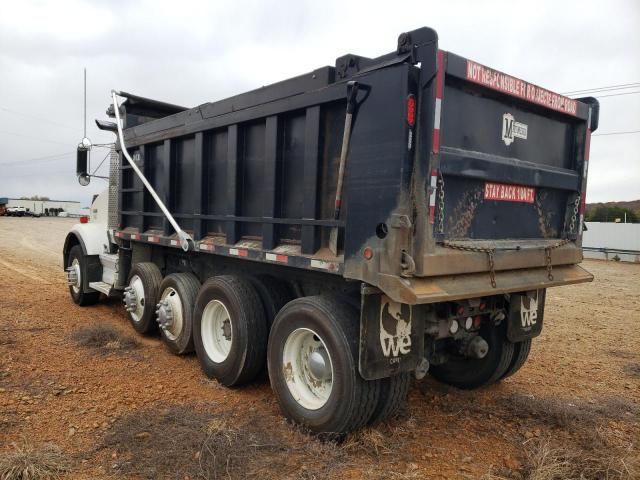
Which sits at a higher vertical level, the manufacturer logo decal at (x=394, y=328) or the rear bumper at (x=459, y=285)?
the rear bumper at (x=459, y=285)

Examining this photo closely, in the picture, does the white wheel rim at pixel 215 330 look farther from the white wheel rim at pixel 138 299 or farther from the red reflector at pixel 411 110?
the red reflector at pixel 411 110

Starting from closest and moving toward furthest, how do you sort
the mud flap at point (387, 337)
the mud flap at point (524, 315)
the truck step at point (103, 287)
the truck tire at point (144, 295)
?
the mud flap at point (387, 337) → the mud flap at point (524, 315) → the truck tire at point (144, 295) → the truck step at point (103, 287)

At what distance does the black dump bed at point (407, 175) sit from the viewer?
311 cm

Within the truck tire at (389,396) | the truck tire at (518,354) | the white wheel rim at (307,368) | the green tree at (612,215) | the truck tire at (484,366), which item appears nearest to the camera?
the truck tire at (389,396)

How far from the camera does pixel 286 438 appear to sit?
11.9ft

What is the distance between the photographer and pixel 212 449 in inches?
131

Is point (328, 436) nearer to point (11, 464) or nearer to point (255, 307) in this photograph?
point (255, 307)

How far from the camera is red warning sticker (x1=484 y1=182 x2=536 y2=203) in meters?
3.69

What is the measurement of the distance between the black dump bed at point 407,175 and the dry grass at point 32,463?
2046mm

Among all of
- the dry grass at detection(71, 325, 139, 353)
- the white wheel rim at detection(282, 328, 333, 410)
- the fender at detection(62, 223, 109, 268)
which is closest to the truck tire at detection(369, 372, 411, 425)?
the white wheel rim at detection(282, 328, 333, 410)

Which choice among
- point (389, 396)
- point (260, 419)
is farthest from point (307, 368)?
point (389, 396)

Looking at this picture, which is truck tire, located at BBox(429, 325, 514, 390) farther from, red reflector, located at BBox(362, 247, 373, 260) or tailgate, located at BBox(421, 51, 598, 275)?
red reflector, located at BBox(362, 247, 373, 260)

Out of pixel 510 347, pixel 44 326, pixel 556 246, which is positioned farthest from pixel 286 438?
Answer: pixel 44 326

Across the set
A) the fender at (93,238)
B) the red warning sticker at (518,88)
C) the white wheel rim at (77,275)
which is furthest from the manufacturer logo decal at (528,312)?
the white wheel rim at (77,275)
